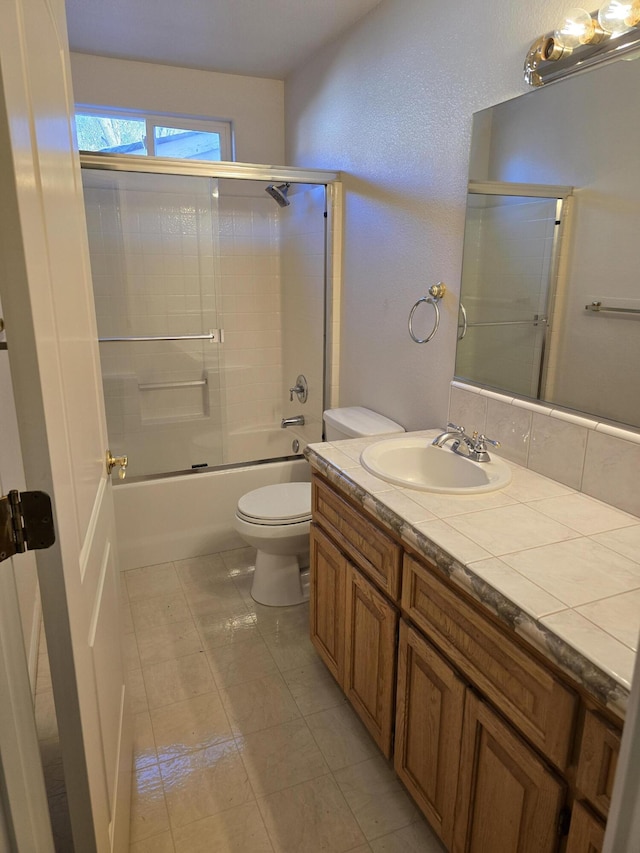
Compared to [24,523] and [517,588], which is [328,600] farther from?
[24,523]

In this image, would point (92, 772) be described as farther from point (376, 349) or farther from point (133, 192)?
point (133, 192)

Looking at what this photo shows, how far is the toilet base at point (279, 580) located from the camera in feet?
8.21

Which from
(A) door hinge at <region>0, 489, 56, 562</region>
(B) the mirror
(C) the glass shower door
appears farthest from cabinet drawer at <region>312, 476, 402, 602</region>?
(C) the glass shower door

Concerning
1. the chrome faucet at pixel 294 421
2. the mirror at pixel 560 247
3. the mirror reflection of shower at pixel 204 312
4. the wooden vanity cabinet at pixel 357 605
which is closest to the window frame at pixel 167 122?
the mirror reflection of shower at pixel 204 312

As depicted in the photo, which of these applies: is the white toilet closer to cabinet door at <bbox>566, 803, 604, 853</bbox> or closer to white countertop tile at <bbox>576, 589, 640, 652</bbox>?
white countertop tile at <bbox>576, 589, 640, 652</bbox>

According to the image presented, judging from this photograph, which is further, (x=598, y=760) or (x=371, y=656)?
(x=371, y=656)

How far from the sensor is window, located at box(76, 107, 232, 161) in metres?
3.13

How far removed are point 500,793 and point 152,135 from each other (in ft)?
11.3

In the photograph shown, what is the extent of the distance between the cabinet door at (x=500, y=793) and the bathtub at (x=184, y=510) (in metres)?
1.94

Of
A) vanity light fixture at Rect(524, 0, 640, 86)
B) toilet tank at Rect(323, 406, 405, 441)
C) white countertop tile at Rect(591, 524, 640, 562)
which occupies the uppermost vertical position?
vanity light fixture at Rect(524, 0, 640, 86)

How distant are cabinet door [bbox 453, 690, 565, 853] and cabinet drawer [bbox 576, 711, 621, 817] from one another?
0.25 feet

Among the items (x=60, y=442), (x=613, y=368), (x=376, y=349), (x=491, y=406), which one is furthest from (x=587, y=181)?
(x=60, y=442)

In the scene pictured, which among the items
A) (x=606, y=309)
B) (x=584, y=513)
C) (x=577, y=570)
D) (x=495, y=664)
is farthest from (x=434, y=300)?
(x=495, y=664)

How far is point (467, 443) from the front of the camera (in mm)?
1817
